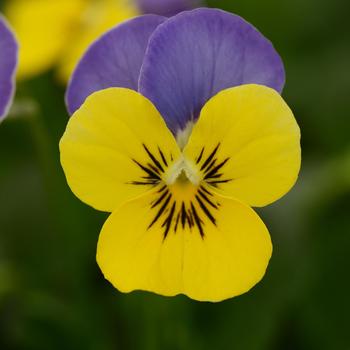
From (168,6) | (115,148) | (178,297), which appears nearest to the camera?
(115,148)

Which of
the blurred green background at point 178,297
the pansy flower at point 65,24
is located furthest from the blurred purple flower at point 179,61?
the pansy flower at point 65,24

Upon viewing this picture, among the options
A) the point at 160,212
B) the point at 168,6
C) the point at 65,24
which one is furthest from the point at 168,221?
the point at 65,24

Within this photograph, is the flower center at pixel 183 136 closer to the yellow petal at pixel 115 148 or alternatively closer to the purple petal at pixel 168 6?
the yellow petal at pixel 115 148

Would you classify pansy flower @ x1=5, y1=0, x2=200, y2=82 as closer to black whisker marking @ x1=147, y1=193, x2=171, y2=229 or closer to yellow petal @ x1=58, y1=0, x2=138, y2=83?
yellow petal @ x1=58, y1=0, x2=138, y2=83

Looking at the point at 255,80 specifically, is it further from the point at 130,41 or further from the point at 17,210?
the point at 17,210

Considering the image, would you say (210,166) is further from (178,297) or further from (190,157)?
(178,297)

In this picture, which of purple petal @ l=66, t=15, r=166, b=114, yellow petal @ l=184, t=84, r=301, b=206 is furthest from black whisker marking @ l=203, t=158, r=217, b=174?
purple petal @ l=66, t=15, r=166, b=114
